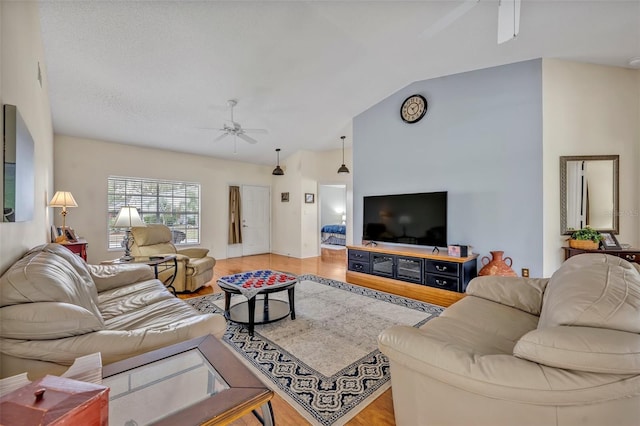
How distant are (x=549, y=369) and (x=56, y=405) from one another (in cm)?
146

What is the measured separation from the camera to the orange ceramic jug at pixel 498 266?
3480mm

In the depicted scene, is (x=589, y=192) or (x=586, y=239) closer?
(x=586, y=239)

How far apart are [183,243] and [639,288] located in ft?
22.3

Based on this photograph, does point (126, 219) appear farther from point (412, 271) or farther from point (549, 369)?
point (549, 369)

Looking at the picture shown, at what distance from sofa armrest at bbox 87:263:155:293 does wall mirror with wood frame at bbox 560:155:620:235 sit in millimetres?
4922

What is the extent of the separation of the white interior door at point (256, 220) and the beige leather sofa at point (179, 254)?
265cm

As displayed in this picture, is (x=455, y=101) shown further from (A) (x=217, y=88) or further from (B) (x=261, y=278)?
(B) (x=261, y=278)

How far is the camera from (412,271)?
4.04 metres

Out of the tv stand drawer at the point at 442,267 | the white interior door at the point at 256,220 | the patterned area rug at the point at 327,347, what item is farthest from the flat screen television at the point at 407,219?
the white interior door at the point at 256,220

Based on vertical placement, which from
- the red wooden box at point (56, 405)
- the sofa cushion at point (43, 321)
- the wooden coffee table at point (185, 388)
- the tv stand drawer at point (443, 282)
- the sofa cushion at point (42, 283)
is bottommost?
the tv stand drawer at point (443, 282)

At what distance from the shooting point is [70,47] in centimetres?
273

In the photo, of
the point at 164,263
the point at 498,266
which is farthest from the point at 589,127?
the point at 164,263

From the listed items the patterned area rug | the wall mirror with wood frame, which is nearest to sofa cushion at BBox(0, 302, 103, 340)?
the patterned area rug

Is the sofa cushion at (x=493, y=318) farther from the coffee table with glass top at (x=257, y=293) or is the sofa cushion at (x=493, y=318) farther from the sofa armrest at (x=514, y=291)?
the coffee table with glass top at (x=257, y=293)
